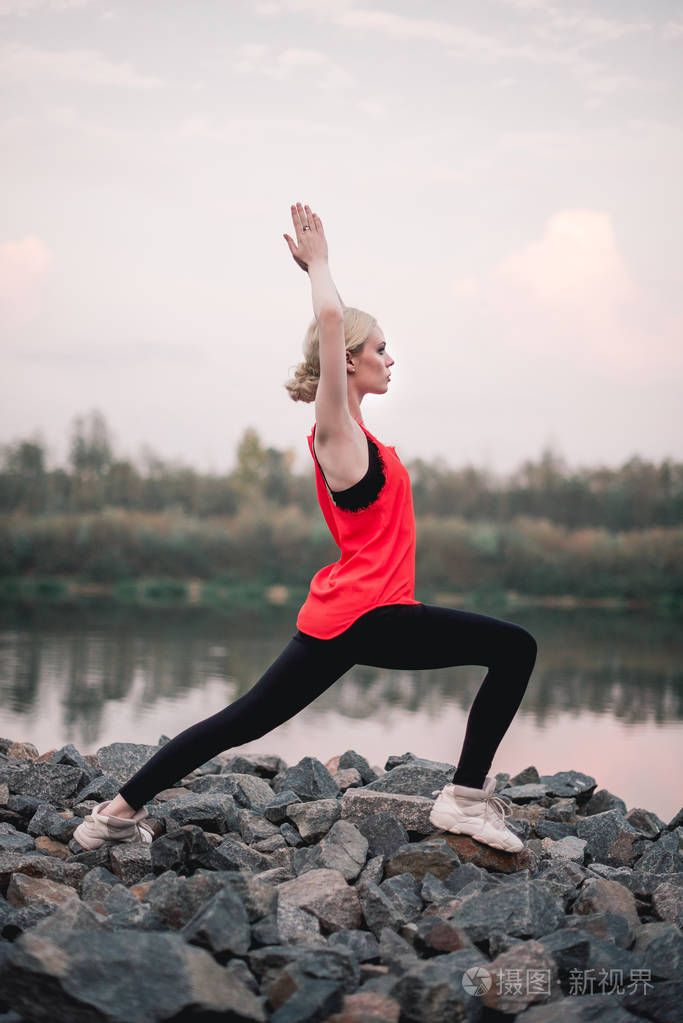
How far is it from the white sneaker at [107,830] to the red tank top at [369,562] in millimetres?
745

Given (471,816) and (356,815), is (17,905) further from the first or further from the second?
(471,816)

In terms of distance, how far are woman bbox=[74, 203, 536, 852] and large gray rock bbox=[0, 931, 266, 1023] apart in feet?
2.72

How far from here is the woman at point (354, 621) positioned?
8.42ft

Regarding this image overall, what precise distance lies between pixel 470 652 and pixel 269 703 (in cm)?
57

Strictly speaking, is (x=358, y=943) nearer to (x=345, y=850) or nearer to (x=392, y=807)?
(x=345, y=850)

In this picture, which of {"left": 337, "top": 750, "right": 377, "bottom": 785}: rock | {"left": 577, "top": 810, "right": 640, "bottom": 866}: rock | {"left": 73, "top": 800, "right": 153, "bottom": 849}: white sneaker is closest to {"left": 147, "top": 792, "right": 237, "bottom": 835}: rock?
{"left": 73, "top": 800, "right": 153, "bottom": 849}: white sneaker

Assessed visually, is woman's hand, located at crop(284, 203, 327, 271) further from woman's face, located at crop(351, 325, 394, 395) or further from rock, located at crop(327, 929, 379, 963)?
rock, located at crop(327, 929, 379, 963)

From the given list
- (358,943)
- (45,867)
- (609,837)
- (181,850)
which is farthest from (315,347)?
(609,837)

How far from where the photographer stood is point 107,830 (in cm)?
271

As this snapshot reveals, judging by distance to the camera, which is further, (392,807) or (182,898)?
(392,807)

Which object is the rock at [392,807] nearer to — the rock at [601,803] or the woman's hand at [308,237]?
the rock at [601,803]

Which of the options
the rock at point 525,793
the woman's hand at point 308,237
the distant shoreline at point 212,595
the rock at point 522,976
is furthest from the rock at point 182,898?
the distant shoreline at point 212,595

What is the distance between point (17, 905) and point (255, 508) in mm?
18322

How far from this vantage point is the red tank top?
2578 millimetres
